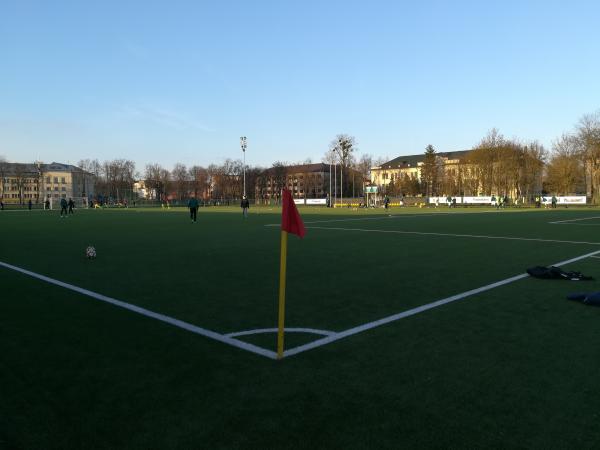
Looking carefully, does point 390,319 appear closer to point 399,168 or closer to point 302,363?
point 302,363

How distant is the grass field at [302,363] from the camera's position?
10.7ft

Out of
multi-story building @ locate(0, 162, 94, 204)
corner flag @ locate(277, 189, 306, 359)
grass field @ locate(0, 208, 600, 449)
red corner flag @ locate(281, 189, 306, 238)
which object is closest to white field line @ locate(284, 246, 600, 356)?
grass field @ locate(0, 208, 600, 449)

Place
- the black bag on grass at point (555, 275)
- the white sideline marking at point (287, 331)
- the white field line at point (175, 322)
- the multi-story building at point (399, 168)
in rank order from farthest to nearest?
1. the multi-story building at point (399, 168)
2. the black bag on grass at point (555, 275)
3. the white sideline marking at point (287, 331)
4. the white field line at point (175, 322)

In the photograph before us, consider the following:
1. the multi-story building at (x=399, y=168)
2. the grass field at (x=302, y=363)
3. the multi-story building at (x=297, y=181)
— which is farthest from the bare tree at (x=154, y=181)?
the grass field at (x=302, y=363)

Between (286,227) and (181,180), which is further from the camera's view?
(181,180)

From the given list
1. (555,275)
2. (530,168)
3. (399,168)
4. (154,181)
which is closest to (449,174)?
(530,168)

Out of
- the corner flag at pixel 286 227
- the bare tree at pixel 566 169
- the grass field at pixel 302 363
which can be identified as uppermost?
the bare tree at pixel 566 169

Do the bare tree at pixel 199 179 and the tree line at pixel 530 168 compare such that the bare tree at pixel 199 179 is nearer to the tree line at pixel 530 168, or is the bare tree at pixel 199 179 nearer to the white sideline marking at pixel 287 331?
the tree line at pixel 530 168

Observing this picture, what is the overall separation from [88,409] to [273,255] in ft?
32.9

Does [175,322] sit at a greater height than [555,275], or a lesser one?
lesser

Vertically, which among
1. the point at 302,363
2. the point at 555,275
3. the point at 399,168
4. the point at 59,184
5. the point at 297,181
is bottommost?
the point at 302,363

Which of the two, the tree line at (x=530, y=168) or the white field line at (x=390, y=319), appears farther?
the tree line at (x=530, y=168)

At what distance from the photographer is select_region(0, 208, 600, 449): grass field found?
3.27m

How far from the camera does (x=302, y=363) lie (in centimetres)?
457
